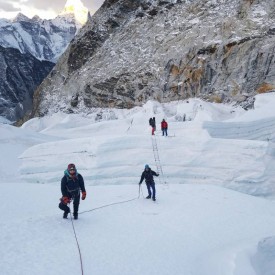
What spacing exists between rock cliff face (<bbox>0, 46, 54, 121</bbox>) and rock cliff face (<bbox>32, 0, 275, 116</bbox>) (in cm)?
7483

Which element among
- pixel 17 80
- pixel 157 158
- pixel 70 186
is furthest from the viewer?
pixel 17 80

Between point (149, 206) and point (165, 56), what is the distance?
4009cm

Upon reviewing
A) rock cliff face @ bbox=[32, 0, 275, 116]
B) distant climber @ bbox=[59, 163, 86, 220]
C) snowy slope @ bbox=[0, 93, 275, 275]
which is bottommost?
snowy slope @ bbox=[0, 93, 275, 275]

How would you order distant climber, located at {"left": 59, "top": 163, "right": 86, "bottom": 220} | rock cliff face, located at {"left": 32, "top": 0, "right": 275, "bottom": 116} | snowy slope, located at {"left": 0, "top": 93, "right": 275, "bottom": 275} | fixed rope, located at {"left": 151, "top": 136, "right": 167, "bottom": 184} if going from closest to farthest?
snowy slope, located at {"left": 0, "top": 93, "right": 275, "bottom": 275} → distant climber, located at {"left": 59, "top": 163, "right": 86, "bottom": 220} → fixed rope, located at {"left": 151, "top": 136, "right": 167, "bottom": 184} → rock cliff face, located at {"left": 32, "top": 0, "right": 275, "bottom": 116}

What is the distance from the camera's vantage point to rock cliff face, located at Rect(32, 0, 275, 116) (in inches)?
1620

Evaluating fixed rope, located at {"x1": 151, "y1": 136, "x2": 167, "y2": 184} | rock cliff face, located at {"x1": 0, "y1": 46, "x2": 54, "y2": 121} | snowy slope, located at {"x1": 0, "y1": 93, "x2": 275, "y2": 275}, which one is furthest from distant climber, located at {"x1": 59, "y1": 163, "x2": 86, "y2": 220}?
rock cliff face, located at {"x1": 0, "y1": 46, "x2": 54, "y2": 121}

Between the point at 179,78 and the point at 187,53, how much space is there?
3.07 metres

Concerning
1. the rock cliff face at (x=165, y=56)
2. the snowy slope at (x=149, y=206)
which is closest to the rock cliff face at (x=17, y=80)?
the rock cliff face at (x=165, y=56)

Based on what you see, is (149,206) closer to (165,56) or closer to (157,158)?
(157,158)

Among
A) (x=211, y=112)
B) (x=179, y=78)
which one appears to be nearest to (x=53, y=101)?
(x=179, y=78)

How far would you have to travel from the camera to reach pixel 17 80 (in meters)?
158

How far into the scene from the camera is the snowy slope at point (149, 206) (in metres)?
7.87

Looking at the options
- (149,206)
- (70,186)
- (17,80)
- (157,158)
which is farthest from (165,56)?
(17,80)

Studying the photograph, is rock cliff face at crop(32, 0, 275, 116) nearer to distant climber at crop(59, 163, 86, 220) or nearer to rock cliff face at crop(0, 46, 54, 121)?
distant climber at crop(59, 163, 86, 220)
